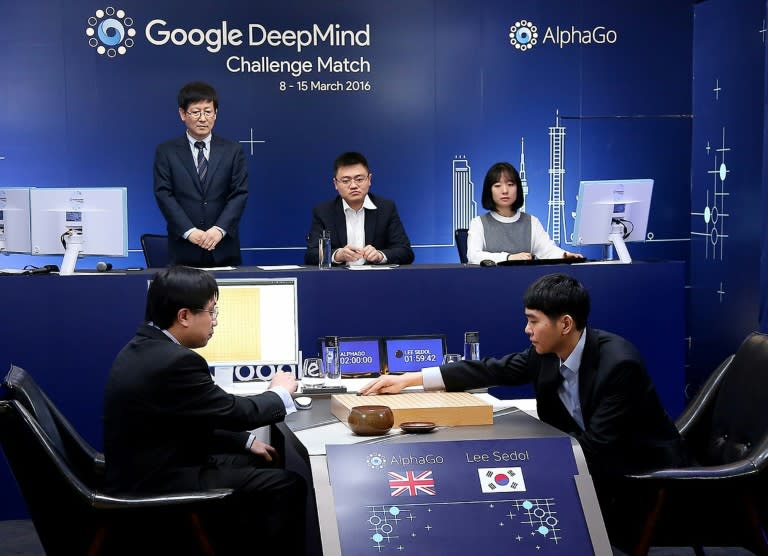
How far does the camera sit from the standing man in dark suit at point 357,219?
18.9ft

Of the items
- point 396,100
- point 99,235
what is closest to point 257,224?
point 396,100

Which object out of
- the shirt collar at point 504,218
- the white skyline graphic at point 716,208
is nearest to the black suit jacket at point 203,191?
the shirt collar at point 504,218

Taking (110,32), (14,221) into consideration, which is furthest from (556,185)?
(14,221)

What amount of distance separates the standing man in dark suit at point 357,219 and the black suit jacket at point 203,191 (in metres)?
0.51

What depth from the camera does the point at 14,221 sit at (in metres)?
5.36

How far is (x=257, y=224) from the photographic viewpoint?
308 inches

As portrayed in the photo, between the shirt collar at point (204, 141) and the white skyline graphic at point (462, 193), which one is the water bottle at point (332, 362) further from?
the white skyline graphic at point (462, 193)

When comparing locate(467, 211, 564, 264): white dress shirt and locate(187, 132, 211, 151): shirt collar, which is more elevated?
locate(187, 132, 211, 151): shirt collar

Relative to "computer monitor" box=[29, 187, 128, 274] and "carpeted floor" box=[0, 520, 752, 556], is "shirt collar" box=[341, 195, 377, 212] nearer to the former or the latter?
"computer monitor" box=[29, 187, 128, 274]

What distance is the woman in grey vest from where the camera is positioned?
5.92 m

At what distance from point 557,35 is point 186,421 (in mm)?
5658

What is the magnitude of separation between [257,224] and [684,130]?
340 cm

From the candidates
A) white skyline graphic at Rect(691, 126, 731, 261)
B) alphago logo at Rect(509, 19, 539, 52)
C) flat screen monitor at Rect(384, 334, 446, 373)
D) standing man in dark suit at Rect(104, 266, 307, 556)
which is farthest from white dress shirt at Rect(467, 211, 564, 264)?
standing man in dark suit at Rect(104, 266, 307, 556)

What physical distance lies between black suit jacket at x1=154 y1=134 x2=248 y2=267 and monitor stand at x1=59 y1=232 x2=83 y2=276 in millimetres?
754
